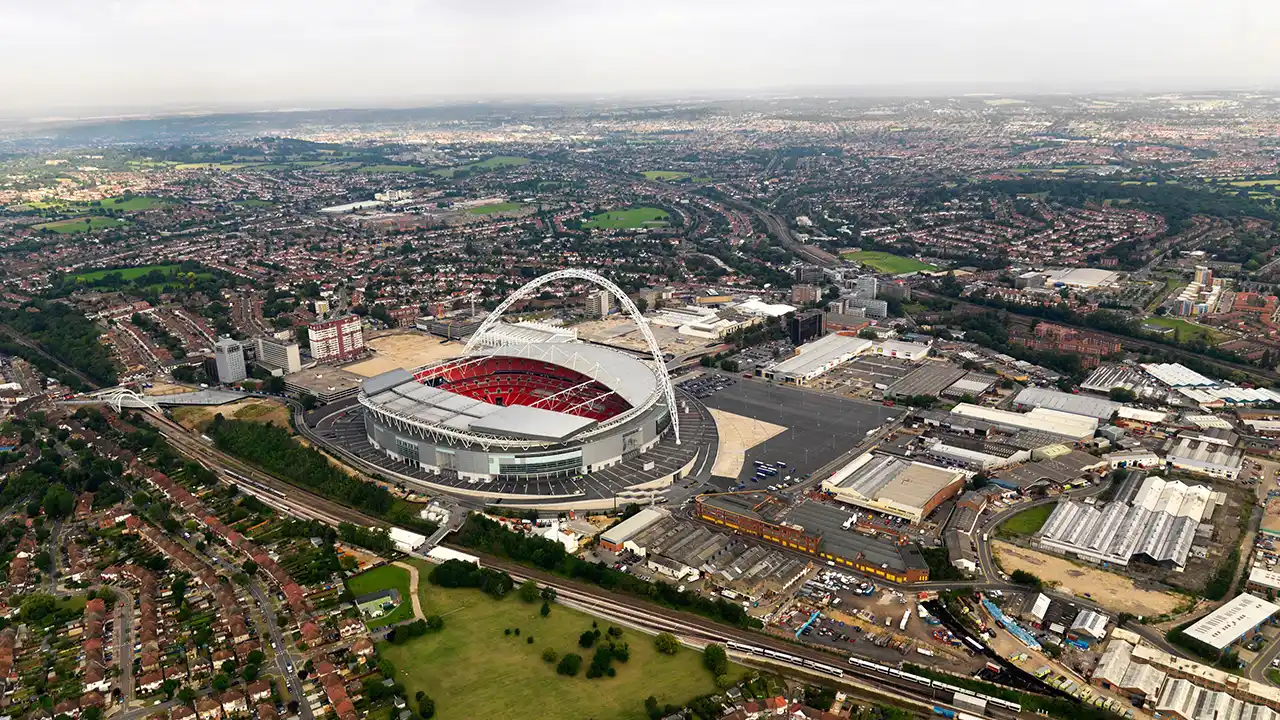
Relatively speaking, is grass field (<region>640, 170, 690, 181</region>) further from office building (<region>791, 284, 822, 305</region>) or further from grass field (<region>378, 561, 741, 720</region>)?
grass field (<region>378, 561, 741, 720</region>)

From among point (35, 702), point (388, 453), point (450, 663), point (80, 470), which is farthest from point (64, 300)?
point (450, 663)

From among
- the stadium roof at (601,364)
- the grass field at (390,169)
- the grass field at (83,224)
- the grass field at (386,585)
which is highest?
the grass field at (390,169)

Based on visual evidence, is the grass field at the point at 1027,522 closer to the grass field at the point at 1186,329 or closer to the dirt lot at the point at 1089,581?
the dirt lot at the point at 1089,581

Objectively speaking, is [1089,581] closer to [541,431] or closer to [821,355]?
[541,431]

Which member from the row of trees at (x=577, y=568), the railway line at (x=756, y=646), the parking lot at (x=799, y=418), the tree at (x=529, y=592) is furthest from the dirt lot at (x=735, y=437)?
the tree at (x=529, y=592)

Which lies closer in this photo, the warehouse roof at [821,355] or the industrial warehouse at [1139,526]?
the industrial warehouse at [1139,526]

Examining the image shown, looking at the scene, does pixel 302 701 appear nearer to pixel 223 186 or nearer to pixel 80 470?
pixel 80 470

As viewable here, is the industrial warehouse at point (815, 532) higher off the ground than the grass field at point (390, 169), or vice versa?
the grass field at point (390, 169)
